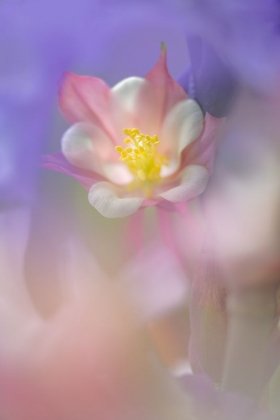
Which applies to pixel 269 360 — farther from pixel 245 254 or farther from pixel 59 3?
pixel 59 3

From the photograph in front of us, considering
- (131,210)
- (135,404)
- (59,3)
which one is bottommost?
(135,404)

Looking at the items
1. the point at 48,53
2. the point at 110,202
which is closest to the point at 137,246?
the point at 110,202

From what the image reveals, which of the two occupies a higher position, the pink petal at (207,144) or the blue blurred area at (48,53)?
the blue blurred area at (48,53)

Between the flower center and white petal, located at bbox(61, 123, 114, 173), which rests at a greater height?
white petal, located at bbox(61, 123, 114, 173)

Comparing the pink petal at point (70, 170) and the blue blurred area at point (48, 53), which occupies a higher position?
the blue blurred area at point (48, 53)

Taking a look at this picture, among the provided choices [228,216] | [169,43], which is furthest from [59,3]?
[228,216]
